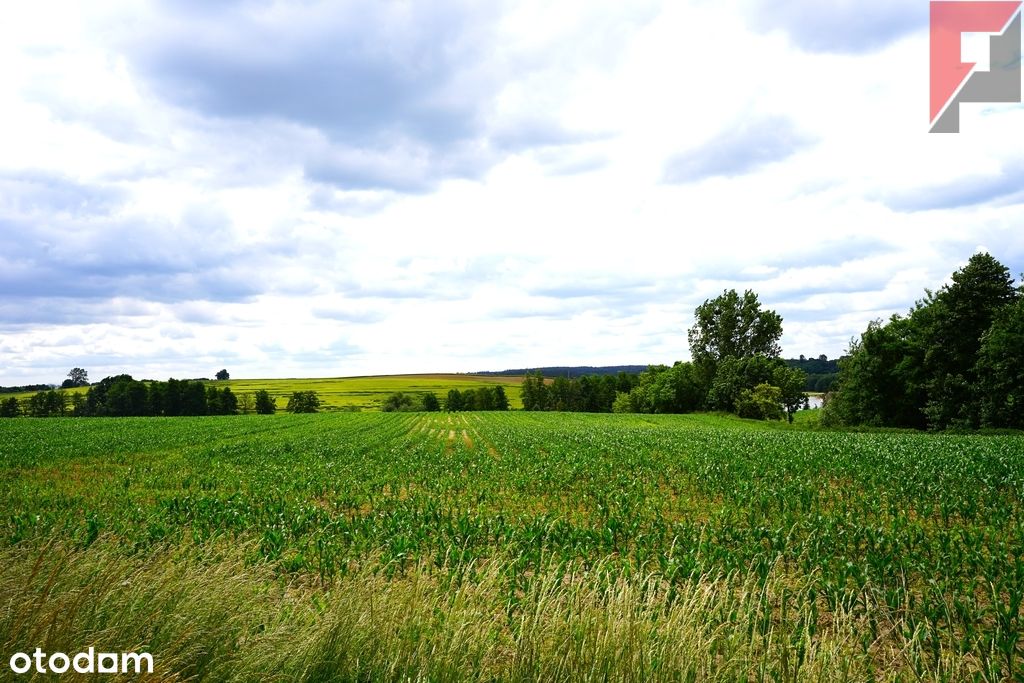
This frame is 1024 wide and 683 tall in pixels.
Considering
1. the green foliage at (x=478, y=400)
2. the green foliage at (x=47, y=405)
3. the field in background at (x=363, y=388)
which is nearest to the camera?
the green foliage at (x=47, y=405)

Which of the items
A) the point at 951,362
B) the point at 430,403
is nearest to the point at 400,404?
the point at 430,403

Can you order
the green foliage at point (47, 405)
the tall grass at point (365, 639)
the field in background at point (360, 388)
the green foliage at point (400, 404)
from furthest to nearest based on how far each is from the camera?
the field in background at point (360, 388)
the green foliage at point (400, 404)
the green foliage at point (47, 405)
the tall grass at point (365, 639)

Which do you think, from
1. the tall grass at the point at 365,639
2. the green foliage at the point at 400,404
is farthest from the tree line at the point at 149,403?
the tall grass at the point at 365,639

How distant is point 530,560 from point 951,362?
49082 mm

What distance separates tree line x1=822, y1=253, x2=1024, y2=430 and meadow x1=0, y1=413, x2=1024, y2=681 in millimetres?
15825

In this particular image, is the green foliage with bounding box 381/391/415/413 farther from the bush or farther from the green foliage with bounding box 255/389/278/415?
the bush

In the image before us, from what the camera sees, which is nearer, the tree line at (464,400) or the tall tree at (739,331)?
the tall tree at (739,331)

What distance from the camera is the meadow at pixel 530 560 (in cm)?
462

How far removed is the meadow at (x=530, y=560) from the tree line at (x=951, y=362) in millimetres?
15825

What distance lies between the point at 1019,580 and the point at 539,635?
306 inches

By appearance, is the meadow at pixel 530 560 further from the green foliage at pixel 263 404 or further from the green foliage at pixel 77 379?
the green foliage at pixel 77 379

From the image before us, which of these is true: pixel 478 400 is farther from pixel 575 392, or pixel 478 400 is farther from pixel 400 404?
pixel 575 392

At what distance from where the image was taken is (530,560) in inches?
397

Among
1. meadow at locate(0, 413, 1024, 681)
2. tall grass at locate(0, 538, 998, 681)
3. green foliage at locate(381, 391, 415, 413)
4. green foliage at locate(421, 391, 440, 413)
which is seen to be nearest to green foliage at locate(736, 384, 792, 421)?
meadow at locate(0, 413, 1024, 681)
